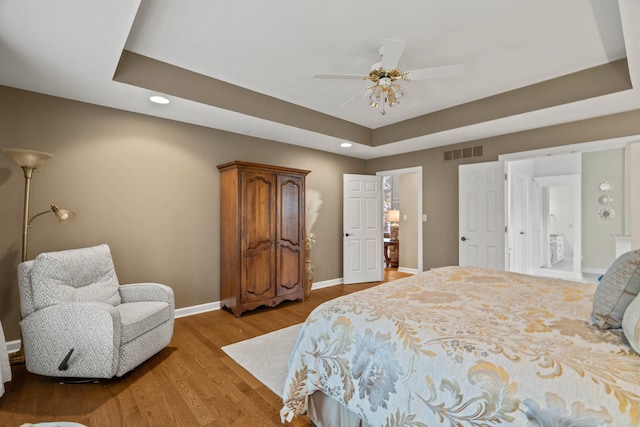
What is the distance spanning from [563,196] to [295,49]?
7.92 meters

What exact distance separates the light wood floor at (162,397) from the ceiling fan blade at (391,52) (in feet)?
8.51

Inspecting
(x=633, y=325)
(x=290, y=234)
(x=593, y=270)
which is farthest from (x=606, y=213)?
(x=633, y=325)

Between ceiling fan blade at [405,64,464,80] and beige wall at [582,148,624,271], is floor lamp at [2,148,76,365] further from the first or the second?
beige wall at [582,148,624,271]

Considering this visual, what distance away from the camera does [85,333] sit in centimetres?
212

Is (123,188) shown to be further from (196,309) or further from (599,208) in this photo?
(599,208)

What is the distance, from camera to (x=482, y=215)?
441cm

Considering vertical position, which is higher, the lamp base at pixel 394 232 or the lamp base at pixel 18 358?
the lamp base at pixel 394 232

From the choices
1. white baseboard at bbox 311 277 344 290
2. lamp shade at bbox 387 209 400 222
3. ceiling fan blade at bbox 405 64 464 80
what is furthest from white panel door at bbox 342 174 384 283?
ceiling fan blade at bbox 405 64 464 80

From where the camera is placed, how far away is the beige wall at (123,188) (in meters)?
2.76

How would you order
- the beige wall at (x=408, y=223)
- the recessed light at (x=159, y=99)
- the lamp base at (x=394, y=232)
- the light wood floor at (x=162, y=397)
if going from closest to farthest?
the light wood floor at (x=162, y=397) → the recessed light at (x=159, y=99) → the beige wall at (x=408, y=223) → the lamp base at (x=394, y=232)

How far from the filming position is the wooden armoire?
12.2 ft

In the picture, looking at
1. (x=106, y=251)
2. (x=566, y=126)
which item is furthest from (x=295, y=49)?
(x=566, y=126)

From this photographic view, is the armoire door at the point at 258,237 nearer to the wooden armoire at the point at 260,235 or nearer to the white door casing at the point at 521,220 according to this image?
the wooden armoire at the point at 260,235

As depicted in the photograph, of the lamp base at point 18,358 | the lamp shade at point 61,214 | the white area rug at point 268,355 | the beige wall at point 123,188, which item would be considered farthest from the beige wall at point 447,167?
the lamp base at point 18,358
